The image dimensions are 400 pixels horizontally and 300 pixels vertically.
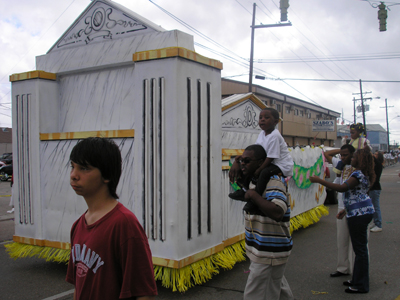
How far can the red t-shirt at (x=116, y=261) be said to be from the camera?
5.77 feet

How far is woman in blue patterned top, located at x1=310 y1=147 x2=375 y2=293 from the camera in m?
4.31

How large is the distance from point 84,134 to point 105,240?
3.53 meters

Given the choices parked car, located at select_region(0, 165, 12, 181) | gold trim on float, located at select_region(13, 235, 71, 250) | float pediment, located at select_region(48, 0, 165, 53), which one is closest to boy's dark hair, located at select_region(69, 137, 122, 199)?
float pediment, located at select_region(48, 0, 165, 53)

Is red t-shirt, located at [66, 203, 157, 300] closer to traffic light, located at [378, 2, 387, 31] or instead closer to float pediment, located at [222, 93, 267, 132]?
float pediment, located at [222, 93, 267, 132]

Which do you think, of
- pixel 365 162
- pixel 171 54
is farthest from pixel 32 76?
pixel 365 162

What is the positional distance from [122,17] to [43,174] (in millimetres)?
2490

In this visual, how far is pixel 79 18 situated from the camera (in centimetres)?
563

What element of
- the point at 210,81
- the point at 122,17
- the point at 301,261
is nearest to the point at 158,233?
the point at 210,81

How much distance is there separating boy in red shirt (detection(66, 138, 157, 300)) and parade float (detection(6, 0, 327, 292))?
92.8 inches

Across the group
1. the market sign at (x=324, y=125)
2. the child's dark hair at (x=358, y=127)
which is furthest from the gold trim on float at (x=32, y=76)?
the market sign at (x=324, y=125)

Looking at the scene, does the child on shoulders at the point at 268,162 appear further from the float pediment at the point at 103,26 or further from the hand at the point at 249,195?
the float pediment at the point at 103,26

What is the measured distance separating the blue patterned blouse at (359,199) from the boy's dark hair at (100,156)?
3.31 meters

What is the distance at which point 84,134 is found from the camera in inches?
200

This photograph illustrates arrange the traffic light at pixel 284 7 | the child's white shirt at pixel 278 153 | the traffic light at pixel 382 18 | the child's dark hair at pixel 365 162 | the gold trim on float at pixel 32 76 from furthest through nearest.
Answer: the traffic light at pixel 284 7
the traffic light at pixel 382 18
the gold trim on float at pixel 32 76
the child's dark hair at pixel 365 162
the child's white shirt at pixel 278 153
